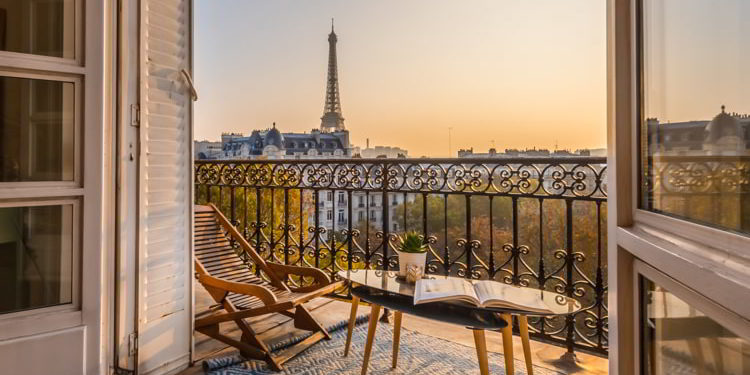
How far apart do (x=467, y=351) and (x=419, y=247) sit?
759 millimetres

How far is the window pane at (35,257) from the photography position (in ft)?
5.13

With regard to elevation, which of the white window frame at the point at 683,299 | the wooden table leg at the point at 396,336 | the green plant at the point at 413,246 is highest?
the white window frame at the point at 683,299

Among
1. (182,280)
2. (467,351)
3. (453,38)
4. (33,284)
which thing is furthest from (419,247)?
(453,38)

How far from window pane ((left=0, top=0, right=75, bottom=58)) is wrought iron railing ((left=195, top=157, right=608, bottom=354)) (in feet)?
6.35

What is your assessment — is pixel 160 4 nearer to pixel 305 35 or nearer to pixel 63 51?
pixel 63 51

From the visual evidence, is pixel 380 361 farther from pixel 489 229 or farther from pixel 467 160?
pixel 467 160

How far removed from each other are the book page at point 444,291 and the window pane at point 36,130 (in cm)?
152

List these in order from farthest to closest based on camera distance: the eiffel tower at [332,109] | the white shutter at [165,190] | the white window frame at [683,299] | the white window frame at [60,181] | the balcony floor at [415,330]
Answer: the eiffel tower at [332,109] < the balcony floor at [415,330] < the white shutter at [165,190] < the white window frame at [60,181] < the white window frame at [683,299]

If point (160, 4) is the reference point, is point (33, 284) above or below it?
below

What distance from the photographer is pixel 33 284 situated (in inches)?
63.5

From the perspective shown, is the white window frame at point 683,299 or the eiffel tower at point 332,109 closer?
the white window frame at point 683,299

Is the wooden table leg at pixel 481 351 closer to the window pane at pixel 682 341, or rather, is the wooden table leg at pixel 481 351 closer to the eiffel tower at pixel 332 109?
the window pane at pixel 682 341

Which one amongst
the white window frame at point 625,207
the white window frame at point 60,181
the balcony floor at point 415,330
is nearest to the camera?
the white window frame at point 625,207

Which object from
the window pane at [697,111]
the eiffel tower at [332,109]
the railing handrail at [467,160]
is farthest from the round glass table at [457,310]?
the eiffel tower at [332,109]
